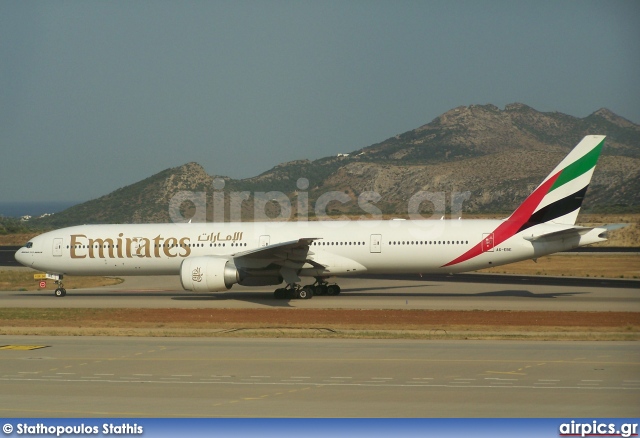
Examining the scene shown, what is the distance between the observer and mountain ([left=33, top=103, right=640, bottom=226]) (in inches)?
3573

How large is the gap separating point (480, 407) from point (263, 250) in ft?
60.7

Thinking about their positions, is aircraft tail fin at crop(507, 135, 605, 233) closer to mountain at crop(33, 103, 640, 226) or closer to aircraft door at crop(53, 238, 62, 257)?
aircraft door at crop(53, 238, 62, 257)

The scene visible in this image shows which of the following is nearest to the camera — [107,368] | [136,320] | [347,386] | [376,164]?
[347,386]

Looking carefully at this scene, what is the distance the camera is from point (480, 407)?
13.9 metres

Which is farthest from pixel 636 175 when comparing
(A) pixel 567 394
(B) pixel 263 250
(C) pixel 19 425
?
(C) pixel 19 425

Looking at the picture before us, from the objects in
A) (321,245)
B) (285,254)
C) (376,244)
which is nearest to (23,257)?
(285,254)

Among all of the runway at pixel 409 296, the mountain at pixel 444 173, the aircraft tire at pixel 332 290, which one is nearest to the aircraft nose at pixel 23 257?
the runway at pixel 409 296

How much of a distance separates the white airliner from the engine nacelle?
0.13ft

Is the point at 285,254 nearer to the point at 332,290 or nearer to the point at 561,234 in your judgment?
the point at 332,290

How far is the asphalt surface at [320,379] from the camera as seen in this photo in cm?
1398

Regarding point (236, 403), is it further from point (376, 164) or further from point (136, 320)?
point (376, 164)

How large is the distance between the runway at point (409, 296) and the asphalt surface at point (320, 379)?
9.10 meters

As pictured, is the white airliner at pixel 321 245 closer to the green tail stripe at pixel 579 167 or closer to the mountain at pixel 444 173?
the green tail stripe at pixel 579 167

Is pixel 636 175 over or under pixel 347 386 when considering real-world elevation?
over
